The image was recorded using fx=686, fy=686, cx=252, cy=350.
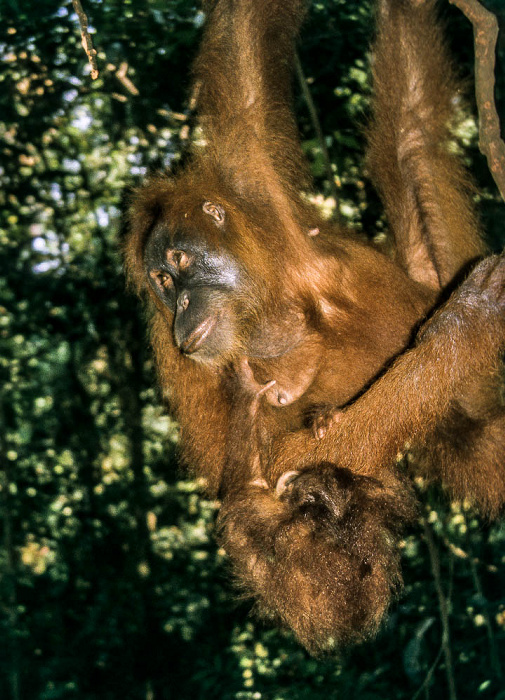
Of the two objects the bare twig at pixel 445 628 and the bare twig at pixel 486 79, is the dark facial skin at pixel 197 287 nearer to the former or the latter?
the bare twig at pixel 486 79

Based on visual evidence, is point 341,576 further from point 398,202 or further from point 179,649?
point 179,649

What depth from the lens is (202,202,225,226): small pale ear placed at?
301 cm

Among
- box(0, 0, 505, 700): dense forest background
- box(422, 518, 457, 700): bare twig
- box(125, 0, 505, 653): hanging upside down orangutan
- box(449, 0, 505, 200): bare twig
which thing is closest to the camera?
box(449, 0, 505, 200): bare twig

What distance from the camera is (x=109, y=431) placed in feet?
18.9

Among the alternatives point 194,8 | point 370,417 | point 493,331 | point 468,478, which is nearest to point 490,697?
point 468,478

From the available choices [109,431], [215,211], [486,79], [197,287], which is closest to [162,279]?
[197,287]

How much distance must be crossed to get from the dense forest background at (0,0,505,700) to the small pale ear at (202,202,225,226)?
2.13 m

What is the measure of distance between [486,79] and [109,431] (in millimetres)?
4350

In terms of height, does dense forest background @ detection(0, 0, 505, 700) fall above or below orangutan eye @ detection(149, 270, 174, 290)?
below

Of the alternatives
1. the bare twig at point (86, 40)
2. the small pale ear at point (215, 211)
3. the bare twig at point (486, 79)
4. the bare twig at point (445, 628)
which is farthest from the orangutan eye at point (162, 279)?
the bare twig at point (445, 628)

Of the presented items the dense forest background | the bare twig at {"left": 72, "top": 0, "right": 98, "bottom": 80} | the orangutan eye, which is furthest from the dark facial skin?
the dense forest background

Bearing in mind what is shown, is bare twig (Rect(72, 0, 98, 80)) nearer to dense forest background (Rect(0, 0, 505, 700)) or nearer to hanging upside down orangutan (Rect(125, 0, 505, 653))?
hanging upside down orangutan (Rect(125, 0, 505, 653))

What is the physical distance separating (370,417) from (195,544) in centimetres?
341

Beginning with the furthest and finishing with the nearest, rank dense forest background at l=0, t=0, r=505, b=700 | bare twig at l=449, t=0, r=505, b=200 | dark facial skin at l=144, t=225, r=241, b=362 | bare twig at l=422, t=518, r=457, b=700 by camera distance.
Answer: dense forest background at l=0, t=0, r=505, b=700 → bare twig at l=422, t=518, r=457, b=700 → dark facial skin at l=144, t=225, r=241, b=362 → bare twig at l=449, t=0, r=505, b=200
